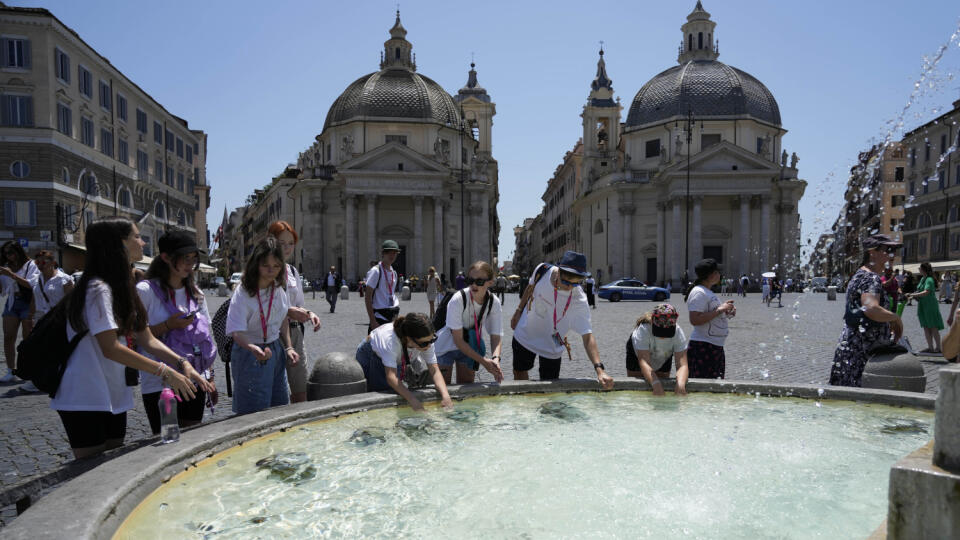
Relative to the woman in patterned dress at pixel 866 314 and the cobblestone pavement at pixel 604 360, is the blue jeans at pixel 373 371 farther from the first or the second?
the woman in patterned dress at pixel 866 314

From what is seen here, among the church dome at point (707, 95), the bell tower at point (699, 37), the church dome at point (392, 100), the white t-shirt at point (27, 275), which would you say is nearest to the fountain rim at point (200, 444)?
the white t-shirt at point (27, 275)

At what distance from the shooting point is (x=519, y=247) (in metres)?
163

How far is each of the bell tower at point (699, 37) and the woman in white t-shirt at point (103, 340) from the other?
→ 6312cm

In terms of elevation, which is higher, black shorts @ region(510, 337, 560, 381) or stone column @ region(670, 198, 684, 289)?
stone column @ region(670, 198, 684, 289)

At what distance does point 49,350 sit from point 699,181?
5176 cm

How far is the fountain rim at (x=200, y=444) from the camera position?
→ 2.64 metres

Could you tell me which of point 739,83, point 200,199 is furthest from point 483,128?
point 200,199

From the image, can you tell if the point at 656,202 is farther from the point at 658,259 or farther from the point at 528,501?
the point at 528,501

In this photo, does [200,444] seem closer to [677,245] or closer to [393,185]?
A: [393,185]

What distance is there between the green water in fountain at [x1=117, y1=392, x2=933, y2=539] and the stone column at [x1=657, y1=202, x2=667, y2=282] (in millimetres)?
47883

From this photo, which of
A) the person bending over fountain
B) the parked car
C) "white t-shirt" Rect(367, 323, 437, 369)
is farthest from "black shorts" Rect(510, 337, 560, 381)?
the parked car

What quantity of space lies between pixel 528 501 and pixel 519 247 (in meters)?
160

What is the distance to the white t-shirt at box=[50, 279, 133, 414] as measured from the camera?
3.03m

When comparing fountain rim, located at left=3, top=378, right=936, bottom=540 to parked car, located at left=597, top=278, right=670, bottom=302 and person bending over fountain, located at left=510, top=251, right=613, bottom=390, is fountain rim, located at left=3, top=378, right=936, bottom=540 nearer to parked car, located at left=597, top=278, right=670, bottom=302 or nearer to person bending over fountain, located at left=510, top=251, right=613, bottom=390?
person bending over fountain, located at left=510, top=251, right=613, bottom=390
